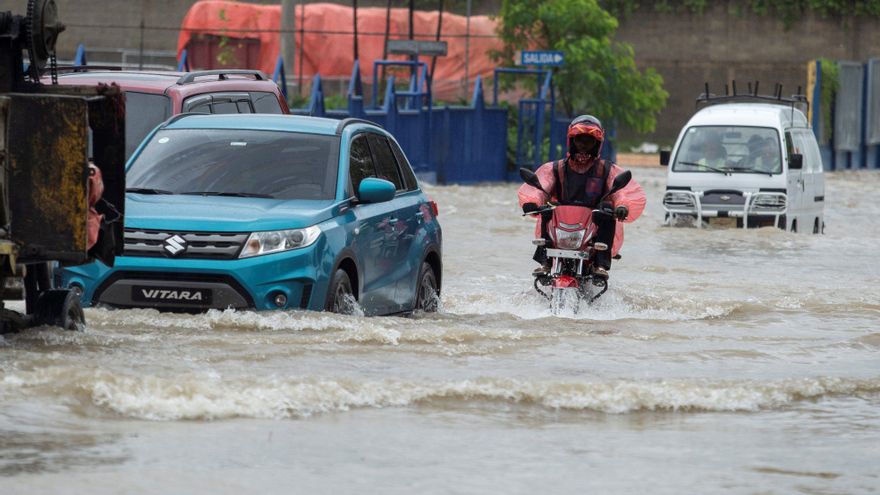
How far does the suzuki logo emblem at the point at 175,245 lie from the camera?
1057 centimetres

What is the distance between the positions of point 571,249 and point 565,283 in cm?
29

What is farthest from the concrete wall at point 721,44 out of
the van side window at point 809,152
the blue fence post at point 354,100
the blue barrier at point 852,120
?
the van side window at point 809,152

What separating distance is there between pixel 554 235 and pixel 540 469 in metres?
5.58

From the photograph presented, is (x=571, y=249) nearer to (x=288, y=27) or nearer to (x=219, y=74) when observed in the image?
(x=219, y=74)

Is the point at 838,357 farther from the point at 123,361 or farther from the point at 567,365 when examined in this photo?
the point at 123,361

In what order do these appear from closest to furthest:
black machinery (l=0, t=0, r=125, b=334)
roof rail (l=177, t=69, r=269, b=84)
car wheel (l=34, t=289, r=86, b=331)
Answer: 1. black machinery (l=0, t=0, r=125, b=334)
2. car wheel (l=34, t=289, r=86, b=331)
3. roof rail (l=177, t=69, r=269, b=84)

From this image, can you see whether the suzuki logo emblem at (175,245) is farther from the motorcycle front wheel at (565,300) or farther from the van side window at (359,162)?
the motorcycle front wheel at (565,300)

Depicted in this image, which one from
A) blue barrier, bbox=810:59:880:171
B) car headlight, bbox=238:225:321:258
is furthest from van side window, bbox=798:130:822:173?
blue barrier, bbox=810:59:880:171

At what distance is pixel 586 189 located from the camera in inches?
511

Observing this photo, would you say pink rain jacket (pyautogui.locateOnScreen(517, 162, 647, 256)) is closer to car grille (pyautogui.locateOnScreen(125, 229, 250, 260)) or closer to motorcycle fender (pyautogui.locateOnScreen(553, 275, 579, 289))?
motorcycle fender (pyautogui.locateOnScreen(553, 275, 579, 289))

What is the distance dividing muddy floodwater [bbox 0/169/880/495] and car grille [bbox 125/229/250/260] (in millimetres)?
348

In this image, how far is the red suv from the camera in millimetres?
14797

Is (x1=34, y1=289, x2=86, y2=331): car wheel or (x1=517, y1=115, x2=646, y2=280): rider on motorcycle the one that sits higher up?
(x1=517, y1=115, x2=646, y2=280): rider on motorcycle

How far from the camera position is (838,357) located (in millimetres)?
11305
